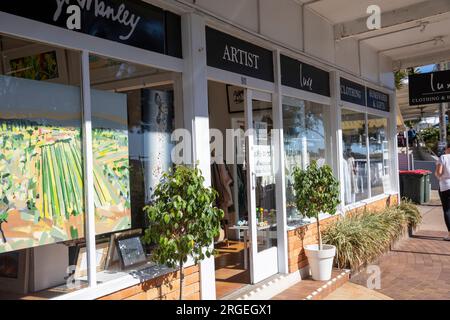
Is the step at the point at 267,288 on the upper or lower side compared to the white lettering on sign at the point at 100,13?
lower

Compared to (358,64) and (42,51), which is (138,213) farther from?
(358,64)

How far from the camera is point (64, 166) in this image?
2928 millimetres

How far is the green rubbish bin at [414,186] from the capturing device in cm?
1241

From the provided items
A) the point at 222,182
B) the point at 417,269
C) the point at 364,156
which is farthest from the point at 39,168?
the point at 364,156

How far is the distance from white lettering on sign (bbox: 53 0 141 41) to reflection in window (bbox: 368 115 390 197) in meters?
6.04

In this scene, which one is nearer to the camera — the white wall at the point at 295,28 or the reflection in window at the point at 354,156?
the white wall at the point at 295,28

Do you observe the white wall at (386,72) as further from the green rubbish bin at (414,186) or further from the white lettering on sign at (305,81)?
the green rubbish bin at (414,186)

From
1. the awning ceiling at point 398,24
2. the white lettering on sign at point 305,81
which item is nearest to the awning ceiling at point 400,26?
the awning ceiling at point 398,24

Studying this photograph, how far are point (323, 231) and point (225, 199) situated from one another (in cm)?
165

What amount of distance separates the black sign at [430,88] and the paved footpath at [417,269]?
8.99 feet

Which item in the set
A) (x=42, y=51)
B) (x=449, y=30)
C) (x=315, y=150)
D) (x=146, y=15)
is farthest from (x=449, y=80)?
(x=42, y=51)

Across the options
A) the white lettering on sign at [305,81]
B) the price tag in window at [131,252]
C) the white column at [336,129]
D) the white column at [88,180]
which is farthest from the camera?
the white column at [336,129]

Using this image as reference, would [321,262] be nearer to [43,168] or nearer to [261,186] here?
[261,186]

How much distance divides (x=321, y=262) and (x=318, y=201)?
2.31 feet
